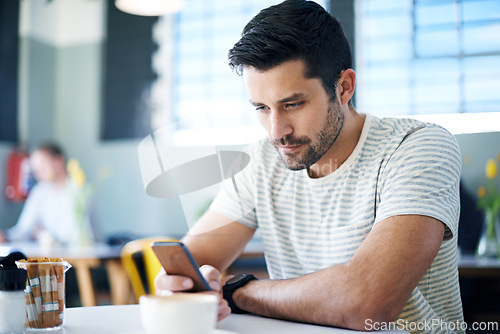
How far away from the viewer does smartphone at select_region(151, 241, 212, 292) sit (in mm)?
836

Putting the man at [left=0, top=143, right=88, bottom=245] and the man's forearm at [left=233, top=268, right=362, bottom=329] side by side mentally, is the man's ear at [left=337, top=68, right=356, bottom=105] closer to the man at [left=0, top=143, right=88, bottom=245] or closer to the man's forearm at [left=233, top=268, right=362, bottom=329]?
the man's forearm at [left=233, top=268, right=362, bottom=329]

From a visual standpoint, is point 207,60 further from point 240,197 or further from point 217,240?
point 217,240

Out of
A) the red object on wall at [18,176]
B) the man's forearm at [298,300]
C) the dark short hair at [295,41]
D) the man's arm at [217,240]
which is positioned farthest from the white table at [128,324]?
the red object on wall at [18,176]

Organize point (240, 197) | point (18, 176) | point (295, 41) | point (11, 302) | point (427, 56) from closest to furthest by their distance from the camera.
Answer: point (11, 302), point (295, 41), point (240, 197), point (427, 56), point (18, 176)

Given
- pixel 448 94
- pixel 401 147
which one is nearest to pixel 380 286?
pixel 401 147

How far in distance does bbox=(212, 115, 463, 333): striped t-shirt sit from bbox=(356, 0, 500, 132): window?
108 inches

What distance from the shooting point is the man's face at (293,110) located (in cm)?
123

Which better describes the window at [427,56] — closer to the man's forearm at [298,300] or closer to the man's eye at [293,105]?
the man's eye at [293,105]

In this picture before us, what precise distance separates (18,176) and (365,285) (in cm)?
487

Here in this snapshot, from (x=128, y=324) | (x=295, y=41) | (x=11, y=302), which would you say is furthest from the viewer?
(x=295, y=41)

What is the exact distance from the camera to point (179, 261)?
87 cm

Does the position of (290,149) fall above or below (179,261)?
above

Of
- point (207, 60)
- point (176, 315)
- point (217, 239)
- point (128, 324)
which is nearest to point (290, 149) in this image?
point (217, 239)

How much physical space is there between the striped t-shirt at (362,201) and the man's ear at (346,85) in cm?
8
